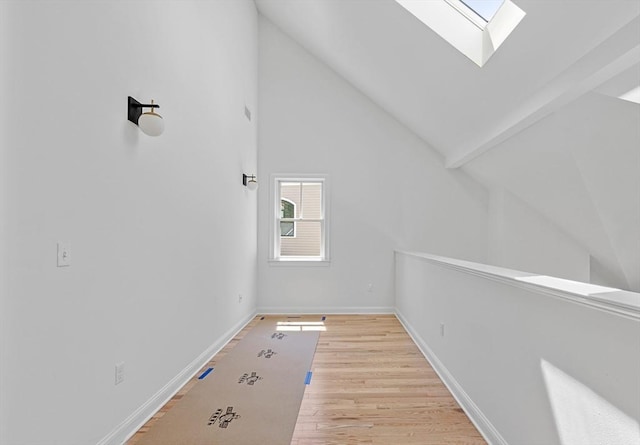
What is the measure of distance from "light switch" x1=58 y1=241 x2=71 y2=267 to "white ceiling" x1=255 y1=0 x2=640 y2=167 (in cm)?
272

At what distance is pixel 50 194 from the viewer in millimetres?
1564

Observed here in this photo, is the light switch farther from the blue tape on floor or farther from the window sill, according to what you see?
the window sill

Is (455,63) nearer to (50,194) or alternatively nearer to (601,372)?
(601,372)

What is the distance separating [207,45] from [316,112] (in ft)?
7.63

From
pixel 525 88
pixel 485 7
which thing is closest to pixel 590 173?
pixel 525 88

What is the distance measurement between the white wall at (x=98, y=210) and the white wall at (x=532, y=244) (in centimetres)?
382

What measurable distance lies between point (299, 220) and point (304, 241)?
1.09 ft

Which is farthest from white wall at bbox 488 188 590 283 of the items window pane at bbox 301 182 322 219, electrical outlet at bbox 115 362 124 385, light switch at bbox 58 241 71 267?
light switch at bbox 58 241 71 267

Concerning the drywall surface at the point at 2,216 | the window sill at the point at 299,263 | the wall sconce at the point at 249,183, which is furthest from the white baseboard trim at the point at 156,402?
the wall sconce at the point at 249,183

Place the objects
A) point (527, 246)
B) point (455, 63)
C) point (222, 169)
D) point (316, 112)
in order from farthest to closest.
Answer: point (316, 112)
point (527, 246)
point (222, 169)
point (455, 63)

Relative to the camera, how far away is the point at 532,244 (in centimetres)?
477

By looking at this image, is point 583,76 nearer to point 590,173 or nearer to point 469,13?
point 590,173

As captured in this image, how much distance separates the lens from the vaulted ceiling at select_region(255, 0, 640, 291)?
2.03m

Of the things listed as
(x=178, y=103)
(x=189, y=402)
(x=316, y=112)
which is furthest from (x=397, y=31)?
(x=189, y=402)
